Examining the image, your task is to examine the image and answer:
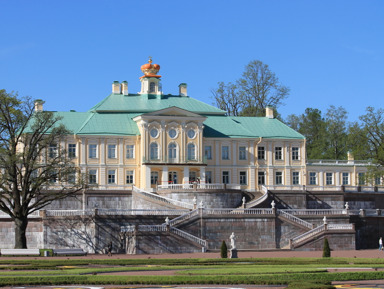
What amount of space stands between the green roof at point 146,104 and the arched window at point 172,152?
5.41 metres

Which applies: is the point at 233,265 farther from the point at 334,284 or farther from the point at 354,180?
the point at 354,180

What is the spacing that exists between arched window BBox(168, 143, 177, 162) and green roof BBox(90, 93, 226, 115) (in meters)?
5.41

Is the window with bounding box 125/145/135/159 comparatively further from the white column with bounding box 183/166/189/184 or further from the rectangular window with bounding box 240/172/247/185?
the rectangular window with bounding box 240/172/247/185

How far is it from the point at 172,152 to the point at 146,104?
7241mm

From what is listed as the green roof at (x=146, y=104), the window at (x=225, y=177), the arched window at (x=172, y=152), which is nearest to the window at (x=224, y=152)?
the window at (x=225, y=177)

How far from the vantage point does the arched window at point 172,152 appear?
7212 centimetres

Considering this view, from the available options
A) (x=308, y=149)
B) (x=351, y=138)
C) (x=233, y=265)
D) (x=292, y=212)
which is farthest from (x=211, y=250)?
(x=308, y=149)

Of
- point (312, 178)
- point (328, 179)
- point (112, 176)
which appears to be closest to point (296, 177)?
point (312, 178)

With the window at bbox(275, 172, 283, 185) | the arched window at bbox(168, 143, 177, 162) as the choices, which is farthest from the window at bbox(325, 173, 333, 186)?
the arched window at bbox(168, 143, 177, 162)

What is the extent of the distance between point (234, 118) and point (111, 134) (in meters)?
14.0

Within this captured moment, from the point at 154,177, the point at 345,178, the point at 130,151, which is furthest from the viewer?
the point at 345,178

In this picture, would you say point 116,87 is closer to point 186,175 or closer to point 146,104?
point 146,104

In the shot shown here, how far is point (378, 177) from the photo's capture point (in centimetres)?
7656

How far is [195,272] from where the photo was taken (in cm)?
3566
